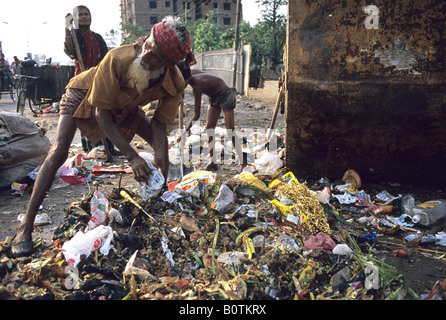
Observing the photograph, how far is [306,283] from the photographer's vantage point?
77.2 inches

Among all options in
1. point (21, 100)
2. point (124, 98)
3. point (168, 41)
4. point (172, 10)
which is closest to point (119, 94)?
point (124, 98)

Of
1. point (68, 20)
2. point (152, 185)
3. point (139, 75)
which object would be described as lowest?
point (152, 185)

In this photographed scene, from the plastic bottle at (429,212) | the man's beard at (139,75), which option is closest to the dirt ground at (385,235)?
the plastic bottle at (429,212)

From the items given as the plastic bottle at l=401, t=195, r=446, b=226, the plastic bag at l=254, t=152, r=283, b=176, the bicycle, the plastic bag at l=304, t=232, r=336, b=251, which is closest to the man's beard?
the plastic bag at l=304, t=232, r=336, b=251

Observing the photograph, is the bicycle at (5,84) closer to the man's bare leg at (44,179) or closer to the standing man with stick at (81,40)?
the standing man with stick at (81,40)

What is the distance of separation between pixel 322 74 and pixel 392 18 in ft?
2.51

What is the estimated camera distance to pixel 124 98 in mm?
2494

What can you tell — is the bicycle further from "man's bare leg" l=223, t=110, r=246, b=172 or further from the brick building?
the brick building

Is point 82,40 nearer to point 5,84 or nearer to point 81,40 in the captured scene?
point 81,40

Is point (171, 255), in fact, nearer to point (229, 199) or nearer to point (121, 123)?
point (229, 199)

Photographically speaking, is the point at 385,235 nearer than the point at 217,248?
No

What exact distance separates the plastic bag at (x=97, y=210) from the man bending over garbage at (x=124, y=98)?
314 millimetres

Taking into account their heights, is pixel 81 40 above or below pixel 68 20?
below

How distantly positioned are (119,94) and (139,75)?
0.22 m
